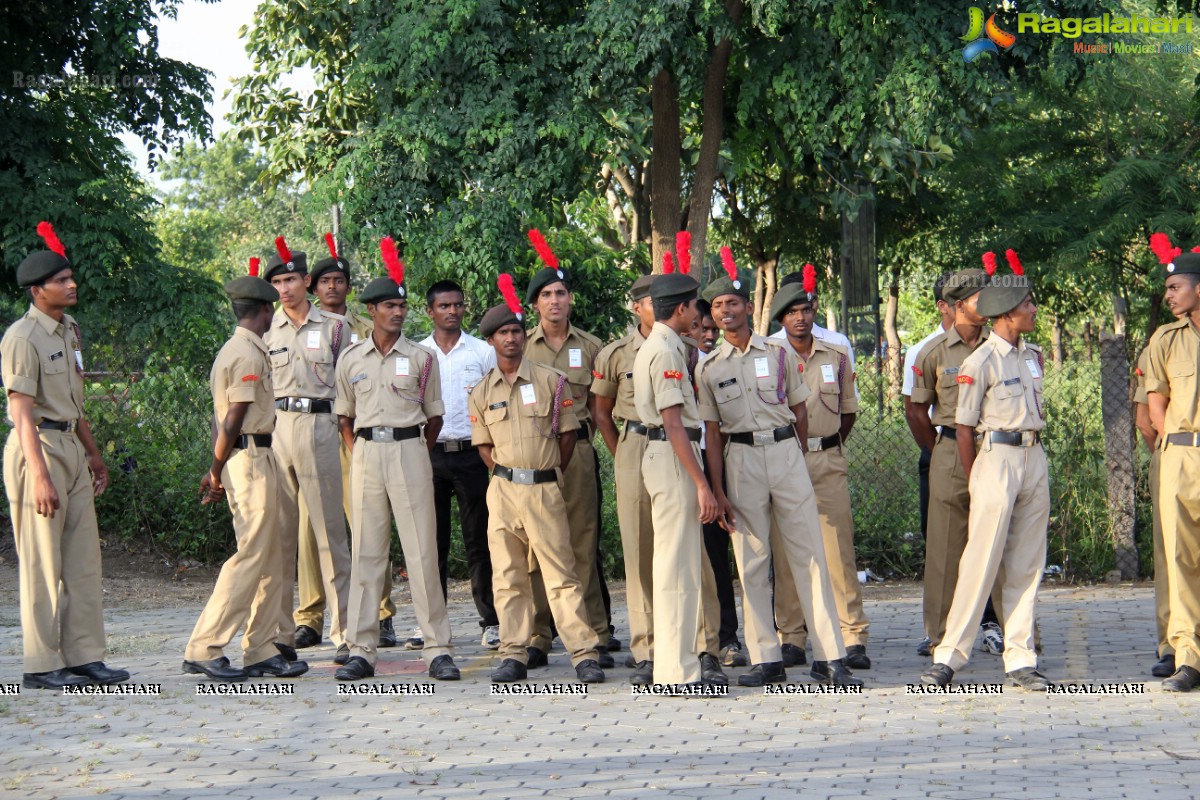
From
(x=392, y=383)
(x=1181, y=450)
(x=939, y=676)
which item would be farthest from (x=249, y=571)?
(x=1181, y=450)

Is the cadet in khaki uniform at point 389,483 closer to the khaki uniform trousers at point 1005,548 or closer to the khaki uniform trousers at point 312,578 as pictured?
the khaki uniform trousers at point 312,578

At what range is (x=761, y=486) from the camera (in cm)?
775

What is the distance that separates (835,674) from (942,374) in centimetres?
205

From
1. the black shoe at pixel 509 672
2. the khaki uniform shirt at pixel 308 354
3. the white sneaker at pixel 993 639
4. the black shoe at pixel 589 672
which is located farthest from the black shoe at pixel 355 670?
the white sneaker at pixel 993 639

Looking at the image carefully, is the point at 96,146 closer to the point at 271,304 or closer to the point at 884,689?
the point at 271,304

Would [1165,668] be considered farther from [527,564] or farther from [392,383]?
[392,383]

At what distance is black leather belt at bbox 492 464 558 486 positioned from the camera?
804cm

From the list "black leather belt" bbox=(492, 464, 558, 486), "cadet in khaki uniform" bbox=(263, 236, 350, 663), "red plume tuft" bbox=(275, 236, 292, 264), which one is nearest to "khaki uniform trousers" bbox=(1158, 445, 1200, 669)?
"black leather belt" bbox=(492, 464, 558, 486)

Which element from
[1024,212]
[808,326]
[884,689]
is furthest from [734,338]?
[1024,212]

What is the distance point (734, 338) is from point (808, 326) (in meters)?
0.86

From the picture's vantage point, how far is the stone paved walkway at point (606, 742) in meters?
5.71

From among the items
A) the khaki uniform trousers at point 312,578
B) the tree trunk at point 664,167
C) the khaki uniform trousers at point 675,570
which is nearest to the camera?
the khaki uniform trousers at point 675,570

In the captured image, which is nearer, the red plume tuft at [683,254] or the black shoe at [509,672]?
the black shoe at [509,672]

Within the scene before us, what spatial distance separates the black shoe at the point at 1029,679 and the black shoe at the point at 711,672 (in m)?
1.53
